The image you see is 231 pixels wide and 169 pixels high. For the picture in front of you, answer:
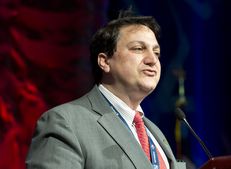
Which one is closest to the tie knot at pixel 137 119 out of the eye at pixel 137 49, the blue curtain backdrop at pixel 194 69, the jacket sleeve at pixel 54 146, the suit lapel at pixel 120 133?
the suit lapel at pixel 120 133

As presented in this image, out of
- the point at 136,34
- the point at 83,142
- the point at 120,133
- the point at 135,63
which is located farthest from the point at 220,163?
the point at 136,34

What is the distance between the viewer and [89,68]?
482 centimetres

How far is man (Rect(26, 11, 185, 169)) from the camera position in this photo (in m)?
1.69

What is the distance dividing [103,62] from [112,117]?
0.38 m

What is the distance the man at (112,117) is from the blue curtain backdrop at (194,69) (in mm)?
2780

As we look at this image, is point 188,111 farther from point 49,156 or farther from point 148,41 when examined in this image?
point 49,156

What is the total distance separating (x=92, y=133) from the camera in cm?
178

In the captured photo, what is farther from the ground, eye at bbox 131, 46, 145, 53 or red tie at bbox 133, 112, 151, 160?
eye at bbox 131, 46, 145, 53

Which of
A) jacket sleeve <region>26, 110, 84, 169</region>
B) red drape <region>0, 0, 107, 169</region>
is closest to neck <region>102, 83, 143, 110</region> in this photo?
jacket sleeve <region>26, 110, 84, 169</region>

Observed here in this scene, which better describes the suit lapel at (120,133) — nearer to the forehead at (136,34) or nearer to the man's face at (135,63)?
the man's face at (135,63)

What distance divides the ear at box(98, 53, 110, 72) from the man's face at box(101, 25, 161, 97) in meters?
0.02

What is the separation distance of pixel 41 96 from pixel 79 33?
2.49 ft

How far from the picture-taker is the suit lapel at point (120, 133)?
1767 millimetres

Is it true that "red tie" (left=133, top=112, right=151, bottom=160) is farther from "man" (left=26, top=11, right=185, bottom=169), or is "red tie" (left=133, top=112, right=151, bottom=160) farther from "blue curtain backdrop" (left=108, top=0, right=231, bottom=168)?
"blue curtain backdrop" (left=108, top=0, right=231, bottom=168)
